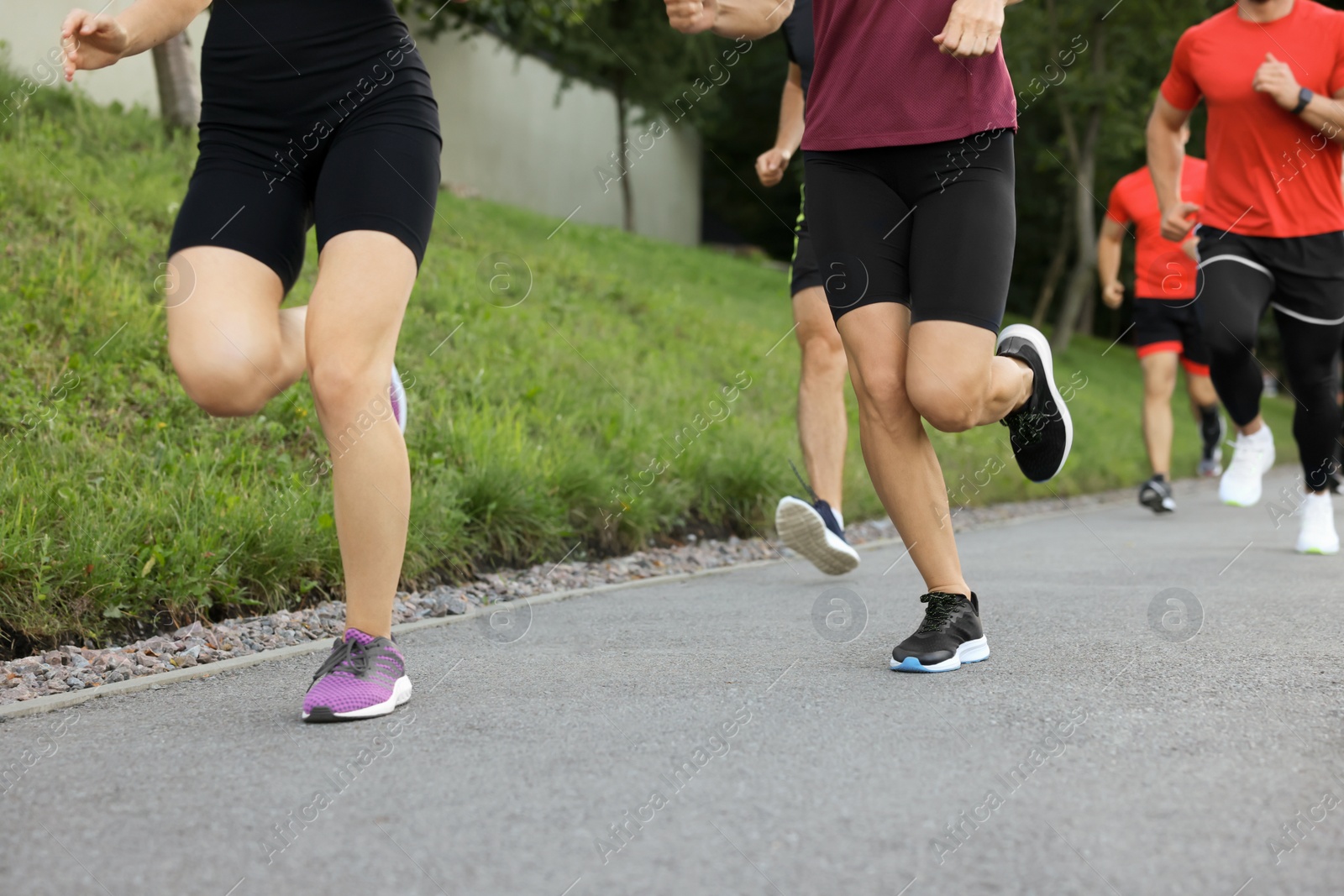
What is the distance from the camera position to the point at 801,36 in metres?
5.01

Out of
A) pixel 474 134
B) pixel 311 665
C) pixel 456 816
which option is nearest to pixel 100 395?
pixel 311 665

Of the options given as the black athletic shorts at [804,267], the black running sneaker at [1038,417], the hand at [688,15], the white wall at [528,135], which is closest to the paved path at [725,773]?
the black running sneaker at [1038,417]

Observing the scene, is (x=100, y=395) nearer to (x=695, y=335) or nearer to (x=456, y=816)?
(x=456, y=816)

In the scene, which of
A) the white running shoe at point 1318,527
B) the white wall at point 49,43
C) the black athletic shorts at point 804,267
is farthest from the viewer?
the white wall at point 49,43

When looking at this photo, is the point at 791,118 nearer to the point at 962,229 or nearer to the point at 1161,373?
the point at 962,229

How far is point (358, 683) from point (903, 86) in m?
1.88

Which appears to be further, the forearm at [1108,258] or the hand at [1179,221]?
the forearm at [1108,258]

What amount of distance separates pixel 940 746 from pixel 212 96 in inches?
85.6

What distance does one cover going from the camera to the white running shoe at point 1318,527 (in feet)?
18.1

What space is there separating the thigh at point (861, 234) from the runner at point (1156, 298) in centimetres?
546

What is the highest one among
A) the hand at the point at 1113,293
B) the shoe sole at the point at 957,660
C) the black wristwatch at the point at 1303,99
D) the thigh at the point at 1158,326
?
the black wristwatch at the point at 1303,99

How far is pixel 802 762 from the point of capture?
224 cm

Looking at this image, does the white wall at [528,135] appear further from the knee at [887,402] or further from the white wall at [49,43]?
the knee at [887,402]

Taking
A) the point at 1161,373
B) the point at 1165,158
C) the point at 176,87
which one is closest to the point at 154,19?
the point at 1165,158
